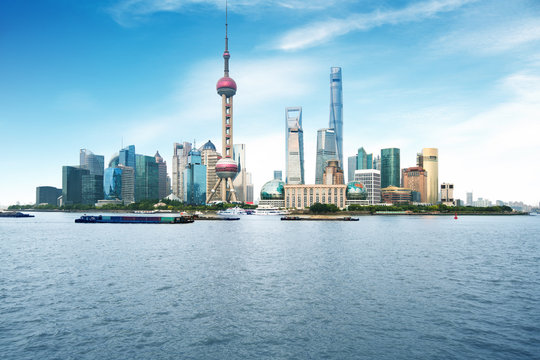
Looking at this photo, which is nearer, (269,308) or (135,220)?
(269,308)

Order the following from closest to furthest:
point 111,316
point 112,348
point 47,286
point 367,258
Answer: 1. point 112,348
2. point 111,316
3. point 47,286
4. point 367,258

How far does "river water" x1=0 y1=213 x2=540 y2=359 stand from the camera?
90.6ft

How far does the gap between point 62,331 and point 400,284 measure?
3608 centimetres

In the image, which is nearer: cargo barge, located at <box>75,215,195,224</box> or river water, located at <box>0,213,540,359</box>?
river water, located at <box>0,213,540,359</box>

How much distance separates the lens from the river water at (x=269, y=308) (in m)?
27.6

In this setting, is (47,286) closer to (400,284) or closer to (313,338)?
(313,338)

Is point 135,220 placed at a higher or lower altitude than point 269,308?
lower

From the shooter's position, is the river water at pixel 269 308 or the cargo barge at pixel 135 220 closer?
the river water at pixel 269 308

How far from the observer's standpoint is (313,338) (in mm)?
29594

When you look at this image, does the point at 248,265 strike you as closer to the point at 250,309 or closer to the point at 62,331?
the point at 250,309

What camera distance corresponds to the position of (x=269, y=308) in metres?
36.9

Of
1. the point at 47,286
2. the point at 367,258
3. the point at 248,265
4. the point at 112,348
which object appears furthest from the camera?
the point at 367,258

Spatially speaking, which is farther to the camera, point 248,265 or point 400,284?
point 248,265

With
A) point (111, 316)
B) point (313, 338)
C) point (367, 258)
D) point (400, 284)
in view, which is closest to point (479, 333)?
point (313, 338)
